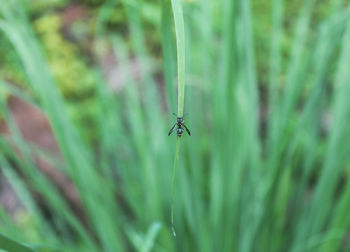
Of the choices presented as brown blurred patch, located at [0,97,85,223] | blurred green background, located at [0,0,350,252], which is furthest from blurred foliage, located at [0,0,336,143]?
blurred green background, located at [0,0,350,252]

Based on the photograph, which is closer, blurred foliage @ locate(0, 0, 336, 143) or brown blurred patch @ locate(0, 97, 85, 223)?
brown blurred patch @ locate(0, 97, 85, 223)

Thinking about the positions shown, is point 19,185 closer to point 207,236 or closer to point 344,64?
point 207,236

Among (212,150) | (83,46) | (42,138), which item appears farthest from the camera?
(83,46)

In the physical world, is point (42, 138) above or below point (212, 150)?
above

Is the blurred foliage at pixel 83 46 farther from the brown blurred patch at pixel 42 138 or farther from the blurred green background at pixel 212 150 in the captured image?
the blurred green background at pixel 212 150

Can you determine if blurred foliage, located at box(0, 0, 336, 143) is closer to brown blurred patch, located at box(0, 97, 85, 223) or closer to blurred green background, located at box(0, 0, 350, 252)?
brown blurred patch, located at box(0, 97, 85, 223)

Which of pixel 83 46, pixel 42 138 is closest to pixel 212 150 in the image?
pixel 42 138

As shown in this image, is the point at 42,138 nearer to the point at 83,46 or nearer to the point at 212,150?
the point at 83,46

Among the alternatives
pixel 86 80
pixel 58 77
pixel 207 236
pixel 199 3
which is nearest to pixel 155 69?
pixel 86 80

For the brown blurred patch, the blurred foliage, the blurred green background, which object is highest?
the blurred foliage

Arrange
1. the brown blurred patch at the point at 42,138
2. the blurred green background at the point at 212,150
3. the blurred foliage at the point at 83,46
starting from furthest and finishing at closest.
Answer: the blurred foliage at the point at 83,46, the brown blurred patch at the point at 42,138, the blurred green background at the point at 212,150

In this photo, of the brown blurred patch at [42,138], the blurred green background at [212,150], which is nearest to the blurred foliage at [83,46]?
the brown blurred patch at [42,138]

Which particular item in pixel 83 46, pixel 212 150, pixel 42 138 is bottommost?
pixel 212 150
